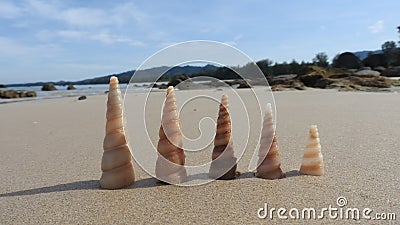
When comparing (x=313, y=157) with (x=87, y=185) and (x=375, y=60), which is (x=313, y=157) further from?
(x=375, y=60)

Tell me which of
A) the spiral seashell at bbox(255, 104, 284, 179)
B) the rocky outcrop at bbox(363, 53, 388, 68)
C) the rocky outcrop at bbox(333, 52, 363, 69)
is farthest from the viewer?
the rocky outcrop at bbox(363, 53, 388, 68)

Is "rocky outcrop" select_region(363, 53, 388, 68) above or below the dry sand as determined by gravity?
above

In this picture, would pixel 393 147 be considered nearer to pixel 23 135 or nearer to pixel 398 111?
pixel 398 111

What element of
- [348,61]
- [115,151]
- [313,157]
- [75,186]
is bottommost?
[75,186]

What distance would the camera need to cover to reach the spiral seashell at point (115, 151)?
2.23m

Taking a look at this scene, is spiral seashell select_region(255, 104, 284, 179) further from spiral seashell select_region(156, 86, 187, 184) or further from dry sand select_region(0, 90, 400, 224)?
spiral seashell select_region(156, 86, 187, 184)

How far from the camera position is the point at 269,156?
7.70 ft

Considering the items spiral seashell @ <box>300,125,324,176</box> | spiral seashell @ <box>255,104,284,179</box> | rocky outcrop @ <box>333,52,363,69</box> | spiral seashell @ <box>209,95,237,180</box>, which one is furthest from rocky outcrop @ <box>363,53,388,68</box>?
spiral seashell @ <box>209,95,237,180</box>

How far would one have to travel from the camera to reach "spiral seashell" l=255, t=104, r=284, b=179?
2350 millimetres

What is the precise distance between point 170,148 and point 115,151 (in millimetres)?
364

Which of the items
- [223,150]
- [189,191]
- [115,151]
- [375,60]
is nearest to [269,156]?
[223,150]

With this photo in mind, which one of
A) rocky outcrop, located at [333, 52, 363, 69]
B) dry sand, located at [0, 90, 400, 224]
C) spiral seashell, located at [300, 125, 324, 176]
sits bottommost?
dry sand, located at [0, 90, 400, 224]

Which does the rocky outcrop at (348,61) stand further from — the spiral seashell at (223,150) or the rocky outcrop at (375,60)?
the spiral seashell at (223,150)

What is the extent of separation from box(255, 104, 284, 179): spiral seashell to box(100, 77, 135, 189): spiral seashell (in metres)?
0.91
